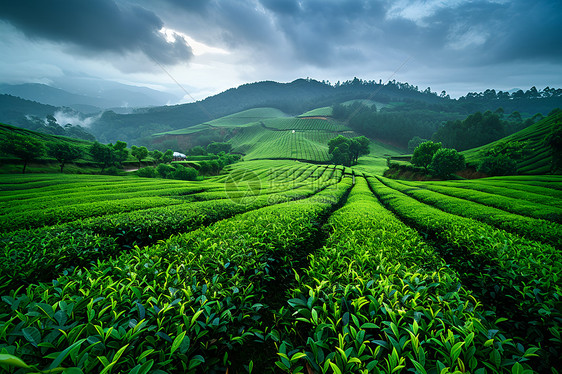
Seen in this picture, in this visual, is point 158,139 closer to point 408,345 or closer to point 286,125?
point 286,125

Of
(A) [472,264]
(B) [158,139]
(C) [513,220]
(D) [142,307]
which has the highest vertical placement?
(B) [158,139]

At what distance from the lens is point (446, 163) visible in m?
36.3

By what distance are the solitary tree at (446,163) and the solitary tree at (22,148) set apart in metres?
81.2

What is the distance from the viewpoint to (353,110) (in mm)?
142625

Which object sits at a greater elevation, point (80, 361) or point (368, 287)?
point (80, 361)

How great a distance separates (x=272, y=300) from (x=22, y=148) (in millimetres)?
58732

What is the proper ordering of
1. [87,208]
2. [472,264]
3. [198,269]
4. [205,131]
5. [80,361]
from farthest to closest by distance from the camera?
[205,131], [87,208], [472,264], [198,269], [80,361]

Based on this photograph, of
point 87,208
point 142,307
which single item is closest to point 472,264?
point 142,307

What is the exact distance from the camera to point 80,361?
1813 millimetres

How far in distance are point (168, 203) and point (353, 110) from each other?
514ft

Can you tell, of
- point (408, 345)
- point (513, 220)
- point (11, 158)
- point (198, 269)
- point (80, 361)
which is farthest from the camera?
point (11, 158)

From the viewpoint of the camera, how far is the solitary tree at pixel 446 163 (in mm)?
36125

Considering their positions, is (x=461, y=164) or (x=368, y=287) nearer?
(x=368, y=287)

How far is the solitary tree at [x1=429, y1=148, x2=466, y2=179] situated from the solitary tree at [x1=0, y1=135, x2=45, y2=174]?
266 ft
